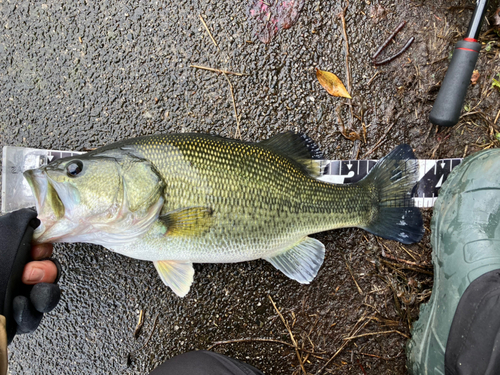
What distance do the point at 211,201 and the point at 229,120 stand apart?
78 cm

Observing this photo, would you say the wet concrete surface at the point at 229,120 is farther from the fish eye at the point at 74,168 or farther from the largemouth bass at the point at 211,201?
the fish eye at the point at 74,168

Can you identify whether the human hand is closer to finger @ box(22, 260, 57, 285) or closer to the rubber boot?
finger @ box(22, 260, 57, 285)

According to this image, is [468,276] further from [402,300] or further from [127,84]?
[127,84]

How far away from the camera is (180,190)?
71.7 inches

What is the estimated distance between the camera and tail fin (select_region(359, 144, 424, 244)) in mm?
2199

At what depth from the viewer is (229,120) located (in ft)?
7.71

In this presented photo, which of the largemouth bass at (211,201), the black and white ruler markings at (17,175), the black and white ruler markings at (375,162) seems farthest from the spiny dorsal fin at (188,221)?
the black and white ruler markings at (17,175)

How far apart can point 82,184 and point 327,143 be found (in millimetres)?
1691

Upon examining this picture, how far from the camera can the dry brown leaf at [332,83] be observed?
7.81ft

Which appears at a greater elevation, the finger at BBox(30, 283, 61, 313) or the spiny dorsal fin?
the spiny dorsal fin

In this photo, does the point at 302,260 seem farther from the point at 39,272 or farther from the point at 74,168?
the point at 39,272

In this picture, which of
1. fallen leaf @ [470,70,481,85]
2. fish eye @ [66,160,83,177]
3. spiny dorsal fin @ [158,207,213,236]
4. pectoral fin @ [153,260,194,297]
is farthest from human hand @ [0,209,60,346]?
fallen leaf @ [470,70,481,85]

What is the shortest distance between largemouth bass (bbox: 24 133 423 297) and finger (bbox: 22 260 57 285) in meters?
0.21

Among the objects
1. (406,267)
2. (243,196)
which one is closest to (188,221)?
(243,196)
